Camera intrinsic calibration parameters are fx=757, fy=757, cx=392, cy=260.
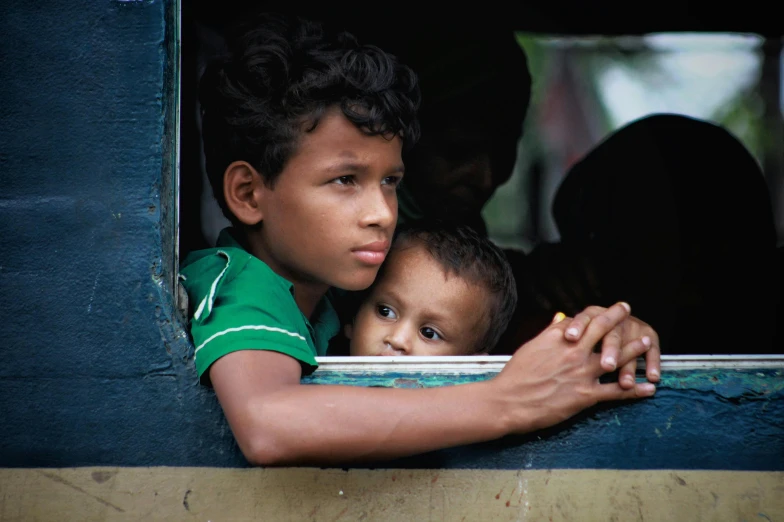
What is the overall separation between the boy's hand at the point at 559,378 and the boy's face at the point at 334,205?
1.69 feet

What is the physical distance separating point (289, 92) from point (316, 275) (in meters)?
0.49

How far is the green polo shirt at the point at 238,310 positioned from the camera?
1588mm

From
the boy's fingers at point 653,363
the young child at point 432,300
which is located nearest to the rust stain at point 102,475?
the young child at point 432,300

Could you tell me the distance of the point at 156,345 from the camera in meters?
1.72

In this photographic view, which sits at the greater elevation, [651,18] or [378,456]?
[651,18]

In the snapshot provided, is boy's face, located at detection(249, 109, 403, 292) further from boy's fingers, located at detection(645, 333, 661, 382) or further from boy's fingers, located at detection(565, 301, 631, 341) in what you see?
boy's fingers, located at detection(645, 333, 661, 382)

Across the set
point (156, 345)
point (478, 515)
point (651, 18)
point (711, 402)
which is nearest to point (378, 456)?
point (478, 515)

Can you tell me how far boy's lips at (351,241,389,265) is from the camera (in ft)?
6.42

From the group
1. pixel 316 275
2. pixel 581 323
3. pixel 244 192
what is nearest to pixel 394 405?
pixel 581 323

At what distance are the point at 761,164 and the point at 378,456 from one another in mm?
4211

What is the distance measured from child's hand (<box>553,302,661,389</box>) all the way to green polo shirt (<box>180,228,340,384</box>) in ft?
1.95

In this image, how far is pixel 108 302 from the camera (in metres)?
1.73

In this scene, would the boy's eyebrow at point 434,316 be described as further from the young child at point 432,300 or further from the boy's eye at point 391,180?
the boy's eye at point 391,180

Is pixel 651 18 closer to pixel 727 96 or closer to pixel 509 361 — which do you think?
pixel 727 96
